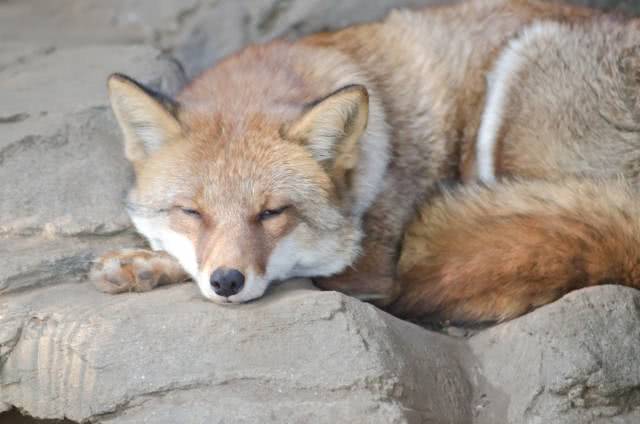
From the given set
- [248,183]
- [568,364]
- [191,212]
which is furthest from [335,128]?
[568,364]

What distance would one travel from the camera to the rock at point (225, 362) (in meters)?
3.11

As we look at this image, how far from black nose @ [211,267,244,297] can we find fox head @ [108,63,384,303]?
0.02 meters

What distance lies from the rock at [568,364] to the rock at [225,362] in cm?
15

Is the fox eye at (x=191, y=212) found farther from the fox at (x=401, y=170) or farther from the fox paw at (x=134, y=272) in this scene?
the fox paw at (x=134, y=272)

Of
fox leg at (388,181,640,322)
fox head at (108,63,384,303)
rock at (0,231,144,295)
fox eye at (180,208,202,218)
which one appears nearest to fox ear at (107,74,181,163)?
fox head at (108,63,384,303)

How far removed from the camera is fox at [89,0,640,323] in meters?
3.61

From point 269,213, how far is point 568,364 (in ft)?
4.34

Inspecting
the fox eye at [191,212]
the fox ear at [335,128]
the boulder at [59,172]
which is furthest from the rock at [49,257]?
the fox ear at [335,128]

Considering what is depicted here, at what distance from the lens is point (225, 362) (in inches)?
126

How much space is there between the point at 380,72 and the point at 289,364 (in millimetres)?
2101

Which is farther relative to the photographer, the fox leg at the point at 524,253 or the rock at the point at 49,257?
the rock at the point at 49,257

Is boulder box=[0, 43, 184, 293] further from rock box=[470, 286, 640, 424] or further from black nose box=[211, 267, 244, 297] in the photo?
rock box=[470, 286, 640, 424]

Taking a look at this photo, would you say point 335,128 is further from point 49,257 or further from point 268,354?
point 49,257

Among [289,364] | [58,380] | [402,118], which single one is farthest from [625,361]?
[58,380]
